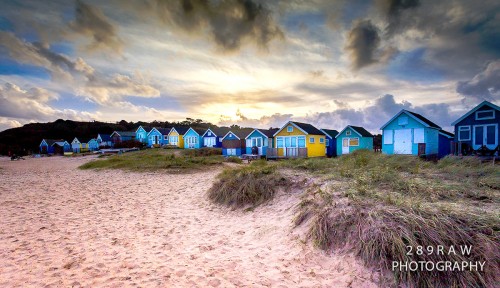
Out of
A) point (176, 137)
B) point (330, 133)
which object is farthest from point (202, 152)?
point (330, 133)

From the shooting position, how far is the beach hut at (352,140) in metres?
29.7

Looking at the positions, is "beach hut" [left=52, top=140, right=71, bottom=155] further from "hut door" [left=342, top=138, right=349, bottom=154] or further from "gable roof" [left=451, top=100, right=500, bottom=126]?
"gable roof" [left=451, top=100, right=500, bottom=126]

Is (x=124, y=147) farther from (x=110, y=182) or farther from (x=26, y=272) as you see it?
(x=26, y=272)

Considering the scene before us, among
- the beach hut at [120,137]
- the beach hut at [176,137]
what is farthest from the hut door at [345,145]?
the beach hut at [120,137]

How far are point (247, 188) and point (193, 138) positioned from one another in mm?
38595

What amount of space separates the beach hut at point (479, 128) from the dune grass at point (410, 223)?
16.0 metres

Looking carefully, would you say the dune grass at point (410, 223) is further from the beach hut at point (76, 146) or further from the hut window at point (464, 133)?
the beach hut at point (76, 146)

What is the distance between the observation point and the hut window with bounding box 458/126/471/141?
2003cm

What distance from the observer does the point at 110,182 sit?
15789 mm

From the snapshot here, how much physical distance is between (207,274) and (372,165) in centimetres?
899

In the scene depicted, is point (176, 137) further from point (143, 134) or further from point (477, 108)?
point (477, 108)

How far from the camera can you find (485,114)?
19.2 meters

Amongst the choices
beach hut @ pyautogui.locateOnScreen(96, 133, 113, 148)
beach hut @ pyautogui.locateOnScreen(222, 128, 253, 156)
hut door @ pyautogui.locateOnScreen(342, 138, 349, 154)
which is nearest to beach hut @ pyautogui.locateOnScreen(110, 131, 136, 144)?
beach hut @ pyautogui.locateOnScreen(96, 133, 113, 148)

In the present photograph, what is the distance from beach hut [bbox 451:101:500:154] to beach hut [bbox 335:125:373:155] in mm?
9910
